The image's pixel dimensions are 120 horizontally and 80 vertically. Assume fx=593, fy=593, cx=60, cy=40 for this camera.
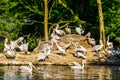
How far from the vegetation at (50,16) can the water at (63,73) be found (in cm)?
1032

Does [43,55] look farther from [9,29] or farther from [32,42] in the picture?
[9,29]

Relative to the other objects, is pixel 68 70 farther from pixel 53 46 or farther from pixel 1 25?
pixel 1 25

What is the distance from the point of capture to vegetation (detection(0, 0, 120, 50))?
4725 centimetres

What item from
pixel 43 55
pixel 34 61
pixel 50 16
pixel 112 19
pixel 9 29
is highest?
pixel 50 16

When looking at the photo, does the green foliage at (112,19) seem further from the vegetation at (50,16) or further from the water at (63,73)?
the water at (63,73)

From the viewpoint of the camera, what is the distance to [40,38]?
169ft

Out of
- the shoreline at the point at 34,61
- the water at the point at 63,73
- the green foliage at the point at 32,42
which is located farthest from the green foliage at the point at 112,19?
the water at the point at 63,73

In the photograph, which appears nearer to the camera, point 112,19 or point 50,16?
point 112,19

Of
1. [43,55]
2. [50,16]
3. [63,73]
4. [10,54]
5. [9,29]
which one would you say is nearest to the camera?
[63,73]

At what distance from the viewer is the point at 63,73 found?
32938 mm

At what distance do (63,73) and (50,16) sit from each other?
1841 centimetres

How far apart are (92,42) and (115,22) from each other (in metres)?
3.74

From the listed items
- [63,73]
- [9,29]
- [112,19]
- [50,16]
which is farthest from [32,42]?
[63,73]

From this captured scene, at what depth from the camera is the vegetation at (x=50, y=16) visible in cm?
4725
